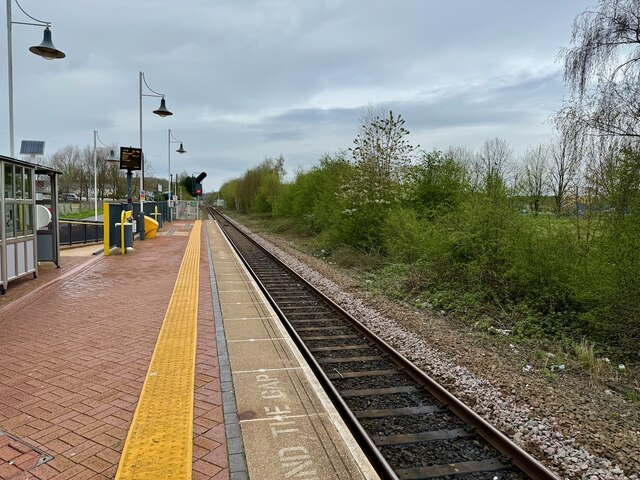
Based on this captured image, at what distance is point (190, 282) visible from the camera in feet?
39.0

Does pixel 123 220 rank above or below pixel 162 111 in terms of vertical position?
below

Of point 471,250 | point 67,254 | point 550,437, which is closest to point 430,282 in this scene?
point 471,250

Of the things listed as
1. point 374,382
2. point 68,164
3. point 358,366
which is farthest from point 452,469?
point 68,164

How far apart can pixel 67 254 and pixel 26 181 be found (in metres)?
6.32

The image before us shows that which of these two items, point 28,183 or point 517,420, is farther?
point 28,183

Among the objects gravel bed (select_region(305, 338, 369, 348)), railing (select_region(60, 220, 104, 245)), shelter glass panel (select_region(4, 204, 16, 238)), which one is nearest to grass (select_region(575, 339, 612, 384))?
gravel bed (select_region(305, 338, 369, 348))

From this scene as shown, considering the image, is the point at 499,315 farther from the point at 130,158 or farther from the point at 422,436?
the point at 130,158

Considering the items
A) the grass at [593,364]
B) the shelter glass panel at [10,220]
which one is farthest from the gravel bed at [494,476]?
the shelter glass panel at [10,220]

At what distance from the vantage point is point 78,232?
20234 mm

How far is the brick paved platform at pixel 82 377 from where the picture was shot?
378cm

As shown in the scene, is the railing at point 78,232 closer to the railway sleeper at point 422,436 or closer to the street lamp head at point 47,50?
the street lamp head at point 47,50

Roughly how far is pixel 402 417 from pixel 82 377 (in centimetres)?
365

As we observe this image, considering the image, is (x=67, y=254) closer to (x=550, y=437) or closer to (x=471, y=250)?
(x=471, y=250)

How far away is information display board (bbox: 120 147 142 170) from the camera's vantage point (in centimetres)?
2094
